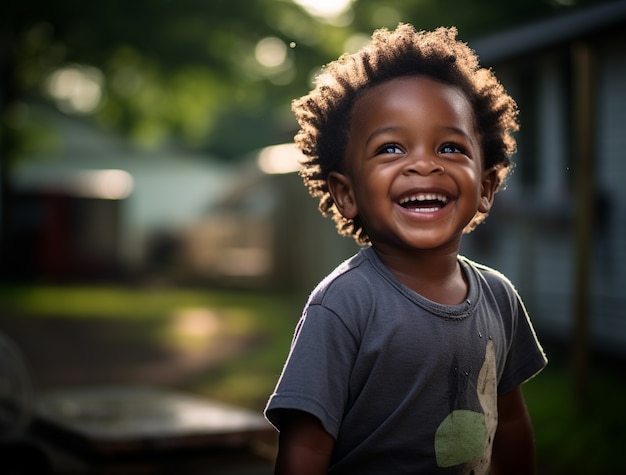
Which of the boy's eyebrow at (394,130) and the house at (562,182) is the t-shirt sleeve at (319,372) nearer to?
the boy's eyebrow at (394,130)

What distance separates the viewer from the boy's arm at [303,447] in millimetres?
1967

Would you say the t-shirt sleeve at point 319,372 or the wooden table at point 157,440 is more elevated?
the t-shirt sleeve at point 319,372

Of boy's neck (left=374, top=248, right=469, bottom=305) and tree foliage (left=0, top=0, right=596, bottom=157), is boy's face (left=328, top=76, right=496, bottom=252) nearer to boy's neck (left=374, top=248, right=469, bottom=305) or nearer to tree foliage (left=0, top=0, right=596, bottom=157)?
boy's neck (left=374, top=248, right=469, bottom=305)

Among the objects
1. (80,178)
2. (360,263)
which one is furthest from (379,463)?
(80,178)

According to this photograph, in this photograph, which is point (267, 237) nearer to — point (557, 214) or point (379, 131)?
point (557, 214)

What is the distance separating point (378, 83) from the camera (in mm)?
2139

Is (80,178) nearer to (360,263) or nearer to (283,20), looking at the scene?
(283,20)

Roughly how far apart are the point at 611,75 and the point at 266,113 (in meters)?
49.4

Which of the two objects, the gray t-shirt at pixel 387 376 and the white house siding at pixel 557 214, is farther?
the white house siding at pixel 557 214

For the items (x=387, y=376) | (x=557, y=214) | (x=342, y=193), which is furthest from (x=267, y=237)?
(x=387, y=376)

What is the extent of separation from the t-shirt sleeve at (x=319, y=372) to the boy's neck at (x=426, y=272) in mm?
200

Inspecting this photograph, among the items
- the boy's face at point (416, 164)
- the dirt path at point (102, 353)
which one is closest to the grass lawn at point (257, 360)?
the dirt path at point (102, 353)

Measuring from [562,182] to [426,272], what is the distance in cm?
805

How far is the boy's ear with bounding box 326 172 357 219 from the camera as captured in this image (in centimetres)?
222
